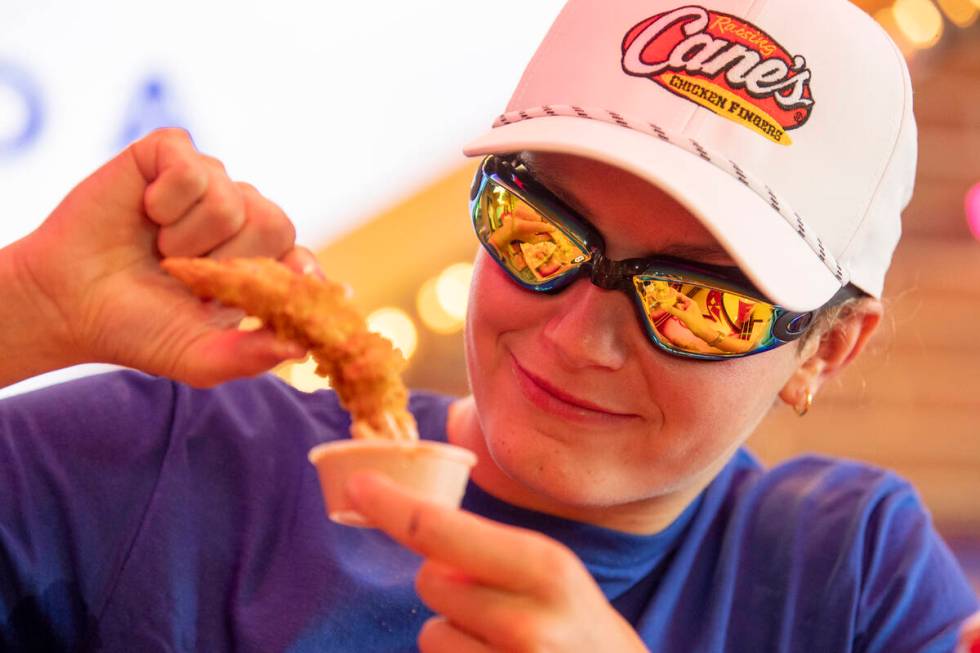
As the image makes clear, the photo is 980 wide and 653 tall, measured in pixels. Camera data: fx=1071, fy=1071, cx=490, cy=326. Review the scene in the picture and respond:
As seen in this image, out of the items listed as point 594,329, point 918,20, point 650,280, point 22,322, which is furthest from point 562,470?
point 918,20

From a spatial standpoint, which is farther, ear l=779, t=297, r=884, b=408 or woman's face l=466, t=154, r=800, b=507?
ear l=779, t=297, r=884, b=408

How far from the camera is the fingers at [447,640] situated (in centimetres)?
119

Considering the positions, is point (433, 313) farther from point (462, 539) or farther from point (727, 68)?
point (462, 539)

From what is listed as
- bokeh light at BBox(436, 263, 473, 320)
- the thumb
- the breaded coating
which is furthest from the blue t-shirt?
bokeh light at BBox(436, 263, 473, 320)

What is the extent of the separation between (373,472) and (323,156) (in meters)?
2.69

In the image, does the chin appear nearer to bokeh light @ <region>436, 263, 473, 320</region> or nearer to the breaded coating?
the breaded coating

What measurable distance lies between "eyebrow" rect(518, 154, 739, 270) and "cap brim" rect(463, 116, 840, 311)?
6 centimetres

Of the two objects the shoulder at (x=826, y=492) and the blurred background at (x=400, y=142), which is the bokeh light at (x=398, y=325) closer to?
the blurred background at (x=400, y=142)

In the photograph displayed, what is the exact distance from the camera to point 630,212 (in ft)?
5.41

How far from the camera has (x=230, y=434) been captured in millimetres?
1874

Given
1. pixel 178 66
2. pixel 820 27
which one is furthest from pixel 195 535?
pixel 178 66

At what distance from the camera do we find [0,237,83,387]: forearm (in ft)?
5.13

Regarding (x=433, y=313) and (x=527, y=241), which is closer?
(x=527, y=241)

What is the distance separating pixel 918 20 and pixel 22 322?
4.47m
